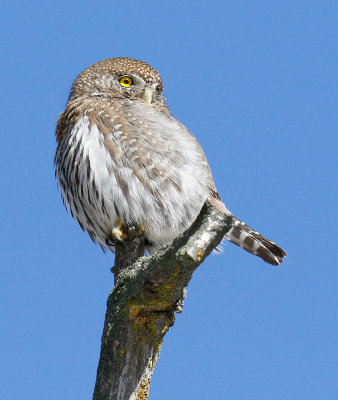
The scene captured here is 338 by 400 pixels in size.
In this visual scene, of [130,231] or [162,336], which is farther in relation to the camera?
[130,231]

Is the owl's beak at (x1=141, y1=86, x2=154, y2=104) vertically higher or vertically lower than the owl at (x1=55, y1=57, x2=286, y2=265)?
higher

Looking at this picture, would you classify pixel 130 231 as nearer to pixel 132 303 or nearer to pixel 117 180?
pixel 117 180

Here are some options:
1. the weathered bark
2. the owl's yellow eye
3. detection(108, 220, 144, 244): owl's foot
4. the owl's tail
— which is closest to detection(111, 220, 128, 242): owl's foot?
detection(108, 220, 144, 244): owl's foot

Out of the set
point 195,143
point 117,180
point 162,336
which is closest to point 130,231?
point 117,180

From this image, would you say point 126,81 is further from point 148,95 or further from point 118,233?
point 118,233

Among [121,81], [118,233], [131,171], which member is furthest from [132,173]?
[121,81]

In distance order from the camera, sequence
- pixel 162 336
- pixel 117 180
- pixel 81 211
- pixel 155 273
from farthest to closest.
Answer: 1. pixel 81 211
2. pixel 117 180
3. pixel 162 336
4. pixel 155 273

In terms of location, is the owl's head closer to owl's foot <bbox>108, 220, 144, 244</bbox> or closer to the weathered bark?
owl's foot <bbox>108, 220, 144, 244</bbox>
